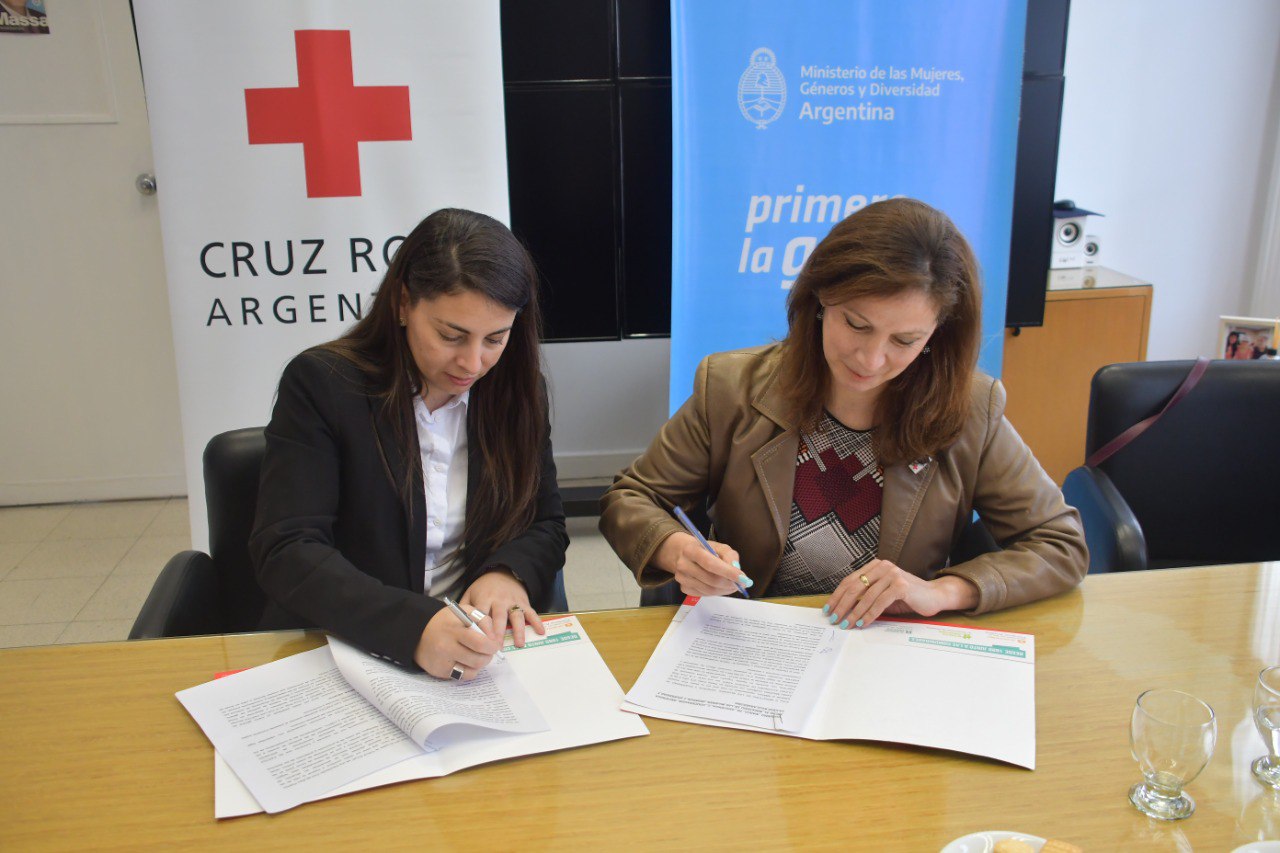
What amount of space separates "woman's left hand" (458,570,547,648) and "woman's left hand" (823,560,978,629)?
393 millimetres

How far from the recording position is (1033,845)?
884mm

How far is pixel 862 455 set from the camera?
1.51m

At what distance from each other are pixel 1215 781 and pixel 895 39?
6.95 ft

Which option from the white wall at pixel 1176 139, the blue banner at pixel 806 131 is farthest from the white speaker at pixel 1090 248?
the blue banner at pixel 806 131

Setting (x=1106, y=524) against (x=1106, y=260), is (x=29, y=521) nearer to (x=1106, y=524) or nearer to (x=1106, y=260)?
(x=1106, y=524)

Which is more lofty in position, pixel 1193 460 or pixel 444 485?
pixel 444 485

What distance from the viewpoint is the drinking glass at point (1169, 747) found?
3.00 ft

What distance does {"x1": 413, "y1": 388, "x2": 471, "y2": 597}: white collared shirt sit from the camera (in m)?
1.47

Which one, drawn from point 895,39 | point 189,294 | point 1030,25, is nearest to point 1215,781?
point 895,39

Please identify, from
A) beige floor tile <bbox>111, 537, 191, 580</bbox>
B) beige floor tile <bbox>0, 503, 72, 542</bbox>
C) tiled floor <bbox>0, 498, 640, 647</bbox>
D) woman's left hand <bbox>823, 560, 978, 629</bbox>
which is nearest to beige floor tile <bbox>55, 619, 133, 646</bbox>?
tiled floor <bbox>0, 498, 640, 647</bbox>

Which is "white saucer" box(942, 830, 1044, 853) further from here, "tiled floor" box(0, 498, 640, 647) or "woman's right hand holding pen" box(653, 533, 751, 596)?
"tiled floor" box(0, 498, 640, 647)

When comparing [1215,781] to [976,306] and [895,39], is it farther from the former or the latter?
[895,39]

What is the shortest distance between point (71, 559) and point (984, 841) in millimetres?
3149

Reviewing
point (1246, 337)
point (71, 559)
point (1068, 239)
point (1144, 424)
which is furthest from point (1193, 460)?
point (71, 559)
